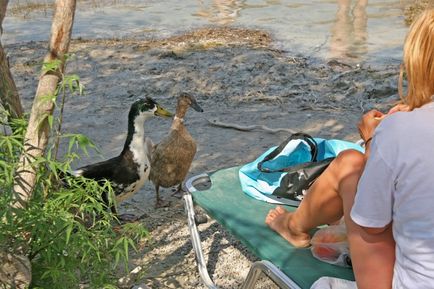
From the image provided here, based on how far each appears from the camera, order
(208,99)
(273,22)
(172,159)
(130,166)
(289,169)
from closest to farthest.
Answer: (289,169), (130,166), (172,159), (208,99), (273,22)

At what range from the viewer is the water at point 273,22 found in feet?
35.2

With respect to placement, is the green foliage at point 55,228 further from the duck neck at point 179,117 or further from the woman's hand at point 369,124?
the duck neck at point 179,117

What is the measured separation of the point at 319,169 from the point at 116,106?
162 inches

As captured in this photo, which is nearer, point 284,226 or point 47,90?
point 47,90

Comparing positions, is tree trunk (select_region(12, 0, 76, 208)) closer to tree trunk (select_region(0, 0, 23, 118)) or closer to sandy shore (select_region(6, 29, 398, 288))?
tree trunk (select_region(0, 0, 23, 118))

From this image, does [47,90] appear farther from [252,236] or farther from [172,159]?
[172,159]

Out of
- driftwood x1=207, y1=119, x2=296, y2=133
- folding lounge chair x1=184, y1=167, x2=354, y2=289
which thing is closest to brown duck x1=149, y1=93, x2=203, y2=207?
folding lounge chair x1=184, y1=167, x2=354, y2=289

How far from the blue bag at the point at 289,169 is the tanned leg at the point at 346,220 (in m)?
0.26

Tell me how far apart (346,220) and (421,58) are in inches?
27.6

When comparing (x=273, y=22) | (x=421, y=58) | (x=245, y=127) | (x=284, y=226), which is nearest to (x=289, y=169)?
(x=284, y=226)

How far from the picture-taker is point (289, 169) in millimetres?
3771

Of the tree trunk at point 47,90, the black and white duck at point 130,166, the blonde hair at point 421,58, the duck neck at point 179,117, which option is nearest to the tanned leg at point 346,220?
the blonde hair at point 421,58

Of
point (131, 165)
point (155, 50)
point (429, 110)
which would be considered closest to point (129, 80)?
point (155, 50)

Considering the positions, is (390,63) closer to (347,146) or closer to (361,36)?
(361,36)
